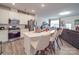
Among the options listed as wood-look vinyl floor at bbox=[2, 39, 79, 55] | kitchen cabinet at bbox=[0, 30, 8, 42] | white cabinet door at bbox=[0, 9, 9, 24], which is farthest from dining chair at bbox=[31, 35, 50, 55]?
white cabinet door at bbox=[0, 9, 9, 24]

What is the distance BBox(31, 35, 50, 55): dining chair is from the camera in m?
2.09

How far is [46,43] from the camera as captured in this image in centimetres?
222

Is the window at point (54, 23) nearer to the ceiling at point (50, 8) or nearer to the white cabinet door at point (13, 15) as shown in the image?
the ceiling at point (50, 8)

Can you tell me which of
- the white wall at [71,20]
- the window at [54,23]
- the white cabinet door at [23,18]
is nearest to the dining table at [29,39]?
the white cabinet door at [23,18]

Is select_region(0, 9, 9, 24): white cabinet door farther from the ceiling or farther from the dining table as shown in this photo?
the dining table

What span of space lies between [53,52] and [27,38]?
713 mm

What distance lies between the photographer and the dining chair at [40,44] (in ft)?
6.87

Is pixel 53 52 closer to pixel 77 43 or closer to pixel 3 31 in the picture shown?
pixel 77 43

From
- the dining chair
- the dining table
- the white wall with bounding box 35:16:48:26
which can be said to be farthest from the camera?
the white wall with bounding box 35:16:48:26

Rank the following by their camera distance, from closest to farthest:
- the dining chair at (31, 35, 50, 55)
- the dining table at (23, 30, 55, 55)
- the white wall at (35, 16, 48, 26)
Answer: the dining chair at (31, 35, 50, 55) < the dining table at (23, 30, 55, 55) < the white wall at (35, 16, 48, 26)

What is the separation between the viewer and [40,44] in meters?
2.10

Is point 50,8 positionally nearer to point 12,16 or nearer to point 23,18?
point 23,18

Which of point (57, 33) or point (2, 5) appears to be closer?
point (2, 5)
